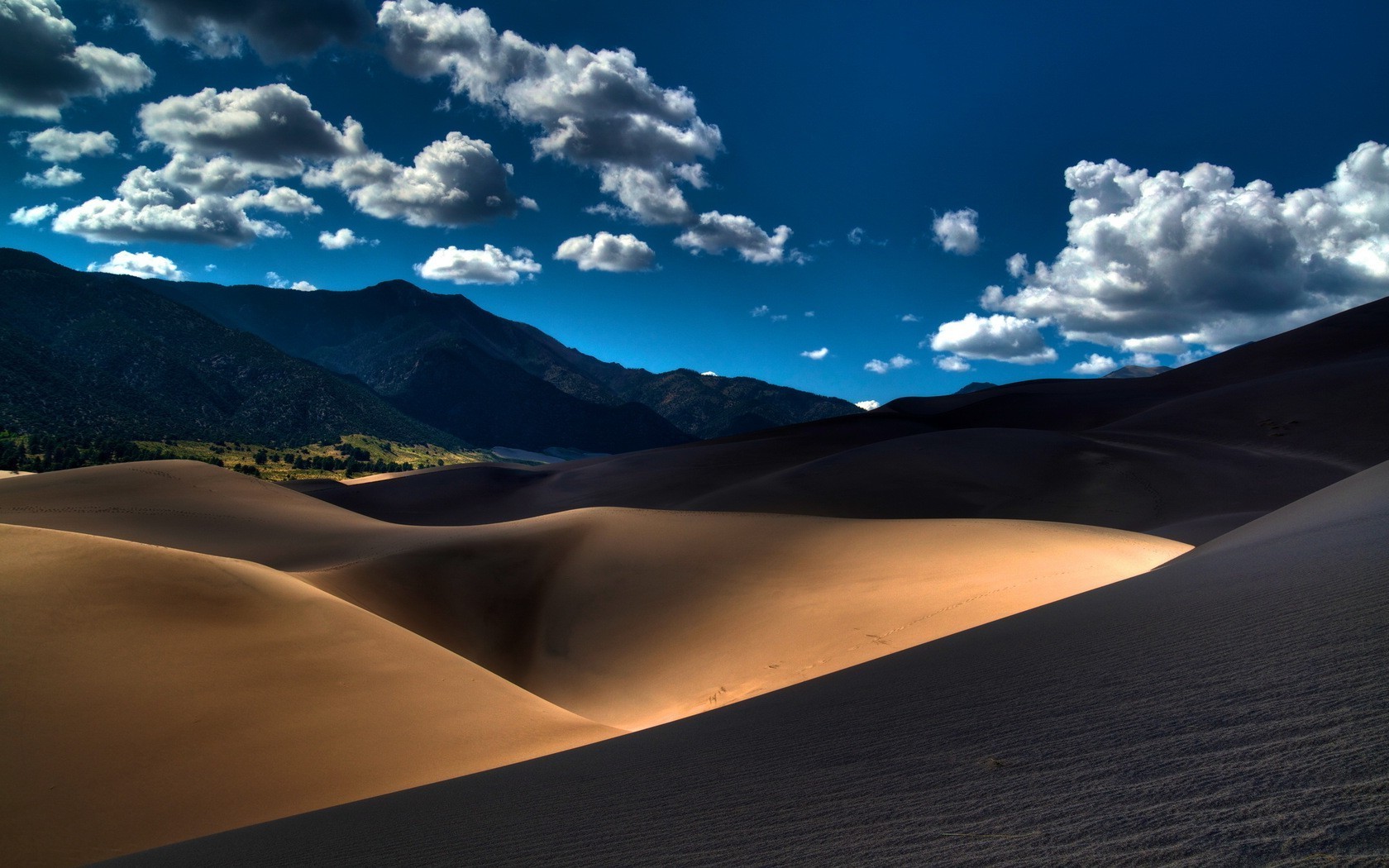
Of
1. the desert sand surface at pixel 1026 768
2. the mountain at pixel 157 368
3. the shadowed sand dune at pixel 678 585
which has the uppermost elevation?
the mountain at pixel 157 368

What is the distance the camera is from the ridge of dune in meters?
6.76

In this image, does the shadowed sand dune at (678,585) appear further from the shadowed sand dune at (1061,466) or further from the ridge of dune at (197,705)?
the shadowed sand dune at (1061,466)

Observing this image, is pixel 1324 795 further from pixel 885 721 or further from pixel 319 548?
pixel 319 548

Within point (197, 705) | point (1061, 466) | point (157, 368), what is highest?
point (157, 368)

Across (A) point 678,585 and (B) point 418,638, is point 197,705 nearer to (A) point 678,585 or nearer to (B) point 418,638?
(B) point 418,638

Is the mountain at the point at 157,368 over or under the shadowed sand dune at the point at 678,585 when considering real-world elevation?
over

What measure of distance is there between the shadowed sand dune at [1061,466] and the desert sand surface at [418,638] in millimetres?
10981

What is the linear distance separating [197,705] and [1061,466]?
122 feet

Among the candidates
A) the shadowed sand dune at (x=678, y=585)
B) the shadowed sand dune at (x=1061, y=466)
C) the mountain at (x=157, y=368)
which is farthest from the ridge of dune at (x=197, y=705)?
the mountain at (x=157, y=368)

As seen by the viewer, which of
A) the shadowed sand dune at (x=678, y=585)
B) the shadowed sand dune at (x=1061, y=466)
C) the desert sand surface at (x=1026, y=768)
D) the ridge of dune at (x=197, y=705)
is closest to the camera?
the desert sand surface at (x=1026, y=768)

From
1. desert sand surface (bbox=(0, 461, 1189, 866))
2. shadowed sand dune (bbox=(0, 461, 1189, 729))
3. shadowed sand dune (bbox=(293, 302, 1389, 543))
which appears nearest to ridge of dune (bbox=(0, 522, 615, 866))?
desert sand surface (bbox=(0, 461, 1189, 866))

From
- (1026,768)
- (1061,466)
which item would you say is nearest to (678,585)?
(1026,768)

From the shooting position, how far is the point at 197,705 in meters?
8.47

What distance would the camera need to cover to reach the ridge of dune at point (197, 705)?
6.76 metres
